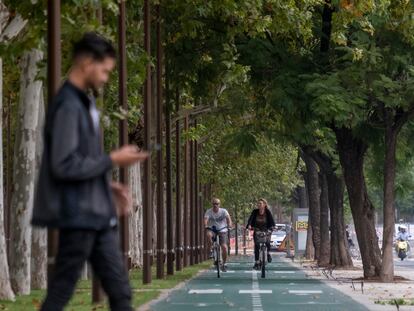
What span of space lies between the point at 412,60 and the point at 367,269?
5.80 meters

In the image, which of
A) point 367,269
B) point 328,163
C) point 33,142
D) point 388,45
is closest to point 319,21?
point 388,45

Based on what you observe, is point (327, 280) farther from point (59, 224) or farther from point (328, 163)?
point (59, 224)

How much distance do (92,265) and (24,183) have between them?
15.2 meters

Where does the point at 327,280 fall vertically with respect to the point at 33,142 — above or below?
below

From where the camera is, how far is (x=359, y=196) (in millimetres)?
31953

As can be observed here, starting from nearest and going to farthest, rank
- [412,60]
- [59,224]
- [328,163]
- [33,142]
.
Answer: [59,224] < [33,142] < [412,60] < [328,163]

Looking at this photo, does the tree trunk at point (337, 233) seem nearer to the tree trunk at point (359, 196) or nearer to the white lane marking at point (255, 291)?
the tree trunk at point (359, 196)

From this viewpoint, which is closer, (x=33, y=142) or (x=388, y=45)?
(x=33, y=142)

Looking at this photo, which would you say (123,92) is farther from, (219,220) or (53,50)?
(219,220)

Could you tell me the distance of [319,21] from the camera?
30.8 m

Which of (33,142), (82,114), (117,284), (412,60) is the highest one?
(412,60)

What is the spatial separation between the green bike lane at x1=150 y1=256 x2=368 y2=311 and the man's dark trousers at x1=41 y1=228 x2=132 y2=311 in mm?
10477

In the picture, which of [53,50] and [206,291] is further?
[206,291]

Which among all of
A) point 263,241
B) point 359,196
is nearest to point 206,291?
point 263,241
